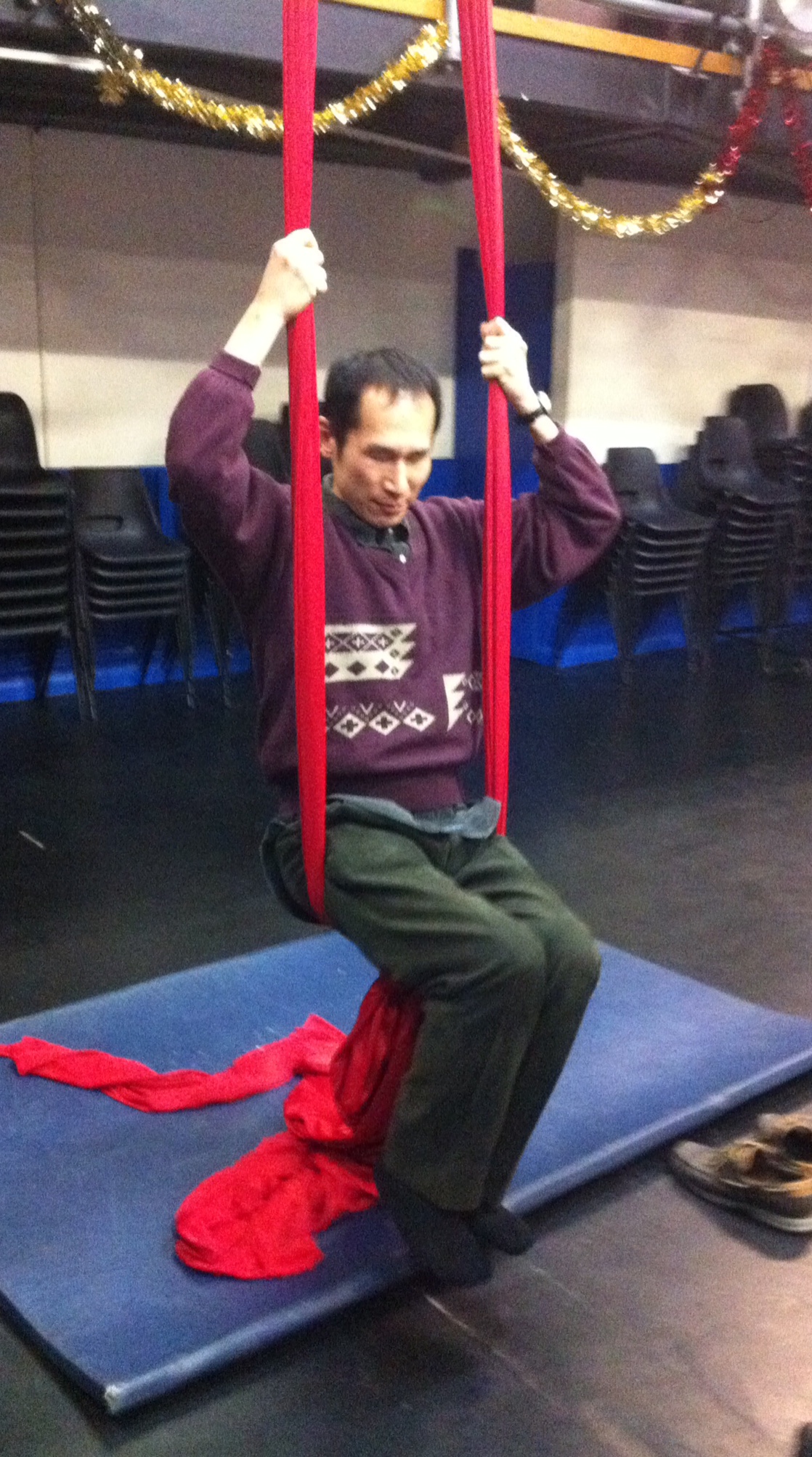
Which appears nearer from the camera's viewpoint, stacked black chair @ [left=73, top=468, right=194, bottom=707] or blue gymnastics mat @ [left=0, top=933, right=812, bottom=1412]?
blue gymnastics mat @ [left=0, top=933, right=812, bottom=1412]

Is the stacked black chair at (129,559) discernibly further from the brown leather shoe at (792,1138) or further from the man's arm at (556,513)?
the brown leather shoe at (792,1138)

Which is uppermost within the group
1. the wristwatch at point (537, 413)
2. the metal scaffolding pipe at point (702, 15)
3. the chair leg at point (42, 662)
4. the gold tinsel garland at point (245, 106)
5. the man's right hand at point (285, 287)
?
the metal scaffolding pipe at point (702, 15)

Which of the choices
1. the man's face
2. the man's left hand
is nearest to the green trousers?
the man's face

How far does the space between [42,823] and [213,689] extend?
1571 mm

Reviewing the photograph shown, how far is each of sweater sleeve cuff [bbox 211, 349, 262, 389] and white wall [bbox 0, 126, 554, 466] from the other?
3667 millimetres

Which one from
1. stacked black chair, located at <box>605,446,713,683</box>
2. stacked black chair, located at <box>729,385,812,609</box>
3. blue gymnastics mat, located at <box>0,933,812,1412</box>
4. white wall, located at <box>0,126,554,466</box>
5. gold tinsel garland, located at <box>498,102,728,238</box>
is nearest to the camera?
blue gymnastics mat, located at <box>0,933,812,1412</box>

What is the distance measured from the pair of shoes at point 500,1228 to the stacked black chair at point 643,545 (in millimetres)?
3964

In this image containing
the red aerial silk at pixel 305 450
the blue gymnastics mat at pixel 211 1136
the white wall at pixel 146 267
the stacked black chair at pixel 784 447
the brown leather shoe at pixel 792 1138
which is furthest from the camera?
the stacked black chair at pixel 784 447

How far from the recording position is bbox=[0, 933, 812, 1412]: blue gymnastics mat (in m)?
1.67

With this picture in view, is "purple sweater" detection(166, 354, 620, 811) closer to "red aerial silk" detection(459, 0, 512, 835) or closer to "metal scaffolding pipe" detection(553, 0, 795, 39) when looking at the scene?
"red aerial silk" detection(459, 0, 512, 835)

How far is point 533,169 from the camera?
165 inches

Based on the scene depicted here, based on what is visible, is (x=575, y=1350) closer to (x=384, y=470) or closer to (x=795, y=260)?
(x=384, y=470)

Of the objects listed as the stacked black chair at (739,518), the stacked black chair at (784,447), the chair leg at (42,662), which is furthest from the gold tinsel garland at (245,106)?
the stacked black chair at (784,447)

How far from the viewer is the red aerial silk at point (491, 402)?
5.66ft
